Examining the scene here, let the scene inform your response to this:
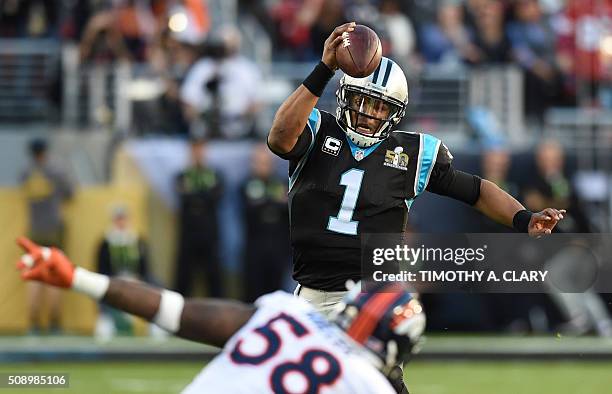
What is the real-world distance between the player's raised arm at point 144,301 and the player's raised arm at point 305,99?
166 centimetres

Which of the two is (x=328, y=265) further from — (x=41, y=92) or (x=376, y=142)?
(x=41, y=92)

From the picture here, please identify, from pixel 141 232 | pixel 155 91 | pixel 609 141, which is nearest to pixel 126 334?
pixel 141 232

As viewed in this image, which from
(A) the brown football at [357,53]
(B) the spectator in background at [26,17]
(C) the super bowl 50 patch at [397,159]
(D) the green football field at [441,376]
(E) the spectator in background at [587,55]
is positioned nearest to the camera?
(A) the brown football at [357,53]

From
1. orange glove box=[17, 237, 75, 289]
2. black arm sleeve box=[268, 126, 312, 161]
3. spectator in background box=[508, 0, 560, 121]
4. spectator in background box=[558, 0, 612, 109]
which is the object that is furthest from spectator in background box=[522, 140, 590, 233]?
orange glove box=[17, 237, 75, 289]

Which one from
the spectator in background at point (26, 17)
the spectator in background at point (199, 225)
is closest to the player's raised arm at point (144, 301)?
the spectator in background at point (199, 225)

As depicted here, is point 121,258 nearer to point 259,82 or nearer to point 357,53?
point 259,82

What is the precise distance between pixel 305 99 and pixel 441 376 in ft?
20.1

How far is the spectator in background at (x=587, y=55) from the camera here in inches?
641

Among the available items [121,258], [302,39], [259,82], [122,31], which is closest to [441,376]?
[121,258]

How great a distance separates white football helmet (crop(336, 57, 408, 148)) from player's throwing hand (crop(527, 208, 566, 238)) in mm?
898

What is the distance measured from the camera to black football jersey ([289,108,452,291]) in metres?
6.77

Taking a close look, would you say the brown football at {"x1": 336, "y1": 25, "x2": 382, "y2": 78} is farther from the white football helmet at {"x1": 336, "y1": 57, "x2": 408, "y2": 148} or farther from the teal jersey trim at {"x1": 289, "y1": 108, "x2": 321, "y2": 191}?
the teal jersey trim at {"x1": 289, "y1": 108, "x2": 321, "y2": 191}

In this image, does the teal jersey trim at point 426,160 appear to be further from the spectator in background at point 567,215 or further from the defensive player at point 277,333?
the spectator in background at point 567,215

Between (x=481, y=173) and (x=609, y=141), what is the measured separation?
1.79 meters
